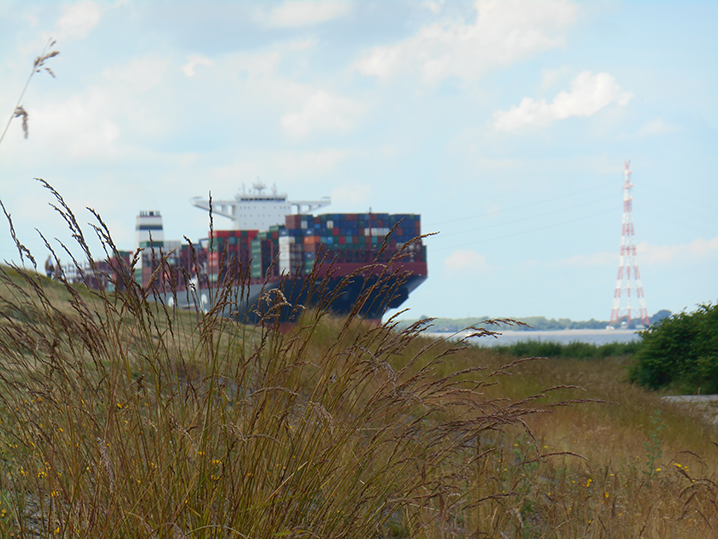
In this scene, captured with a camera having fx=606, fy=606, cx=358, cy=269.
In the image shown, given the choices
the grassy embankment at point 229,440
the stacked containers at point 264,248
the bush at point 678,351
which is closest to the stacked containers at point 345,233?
the stacked containers at point 264,248

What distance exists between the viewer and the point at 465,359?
8766mm

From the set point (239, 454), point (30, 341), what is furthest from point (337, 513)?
point (30, 341)

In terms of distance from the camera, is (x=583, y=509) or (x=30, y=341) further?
(x=583, y=509)

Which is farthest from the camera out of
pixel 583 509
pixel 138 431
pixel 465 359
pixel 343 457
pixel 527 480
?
pixel 465 359

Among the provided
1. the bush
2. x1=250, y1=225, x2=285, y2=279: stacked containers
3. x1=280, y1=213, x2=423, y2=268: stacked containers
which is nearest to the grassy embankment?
the bush

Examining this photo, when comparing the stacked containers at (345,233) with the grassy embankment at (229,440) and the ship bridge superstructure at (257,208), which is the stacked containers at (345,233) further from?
the grassy embankment at (229,440)

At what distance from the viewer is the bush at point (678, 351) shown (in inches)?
430

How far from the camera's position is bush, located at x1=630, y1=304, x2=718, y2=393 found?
10.9m

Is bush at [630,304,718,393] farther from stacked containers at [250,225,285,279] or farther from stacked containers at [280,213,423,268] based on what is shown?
stacked containers at [250,225,285,279]

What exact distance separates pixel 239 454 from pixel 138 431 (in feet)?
1.14

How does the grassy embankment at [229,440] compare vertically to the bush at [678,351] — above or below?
above

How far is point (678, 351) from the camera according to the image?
37.9 ft

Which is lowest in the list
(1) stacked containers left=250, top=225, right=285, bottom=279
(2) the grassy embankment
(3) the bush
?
(3) the bush

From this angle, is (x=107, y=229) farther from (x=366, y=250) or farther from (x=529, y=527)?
(x=366, y=250)
